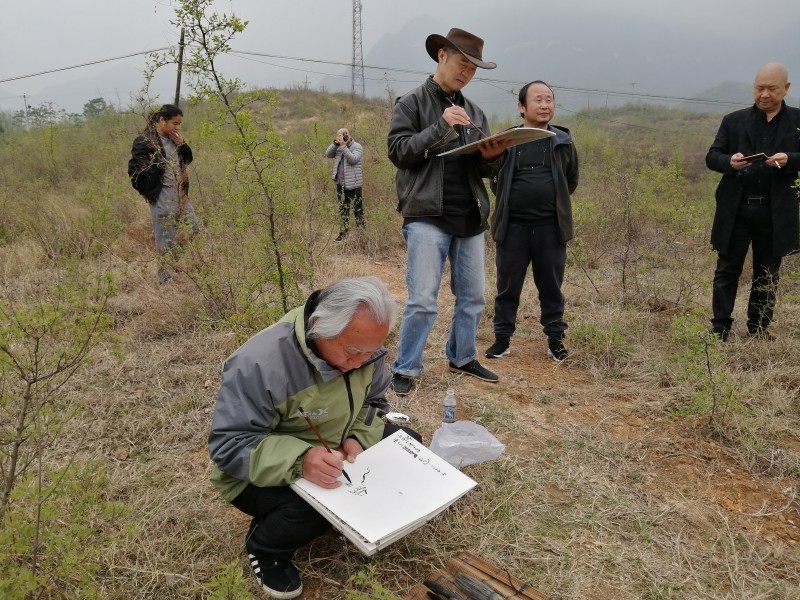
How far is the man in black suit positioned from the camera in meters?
3.56

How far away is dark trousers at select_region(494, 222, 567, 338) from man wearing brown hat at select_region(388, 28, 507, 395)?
17.6 inches

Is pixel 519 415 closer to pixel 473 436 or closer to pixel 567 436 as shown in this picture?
pixel 567 436

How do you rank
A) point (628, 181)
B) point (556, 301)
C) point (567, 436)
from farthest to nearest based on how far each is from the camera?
point (628, 181) < point (556, 301) < point (567, 436)

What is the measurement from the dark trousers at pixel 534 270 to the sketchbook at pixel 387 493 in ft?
5.91

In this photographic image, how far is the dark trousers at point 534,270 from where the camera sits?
359 cm

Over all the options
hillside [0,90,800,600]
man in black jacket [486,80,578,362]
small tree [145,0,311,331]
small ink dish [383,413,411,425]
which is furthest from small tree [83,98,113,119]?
small ink dish [383,413,411,425]

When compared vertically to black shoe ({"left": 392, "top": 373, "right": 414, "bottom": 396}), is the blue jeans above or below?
above

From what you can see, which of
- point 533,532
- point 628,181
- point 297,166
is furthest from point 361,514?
point 628,181

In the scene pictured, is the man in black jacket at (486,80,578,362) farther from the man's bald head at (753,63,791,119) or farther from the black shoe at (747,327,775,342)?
the black shoe at (747,327,775,342)

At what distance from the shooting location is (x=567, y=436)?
9.53 feet

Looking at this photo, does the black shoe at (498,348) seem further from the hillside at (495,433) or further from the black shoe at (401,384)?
the black shoe at (401,384)

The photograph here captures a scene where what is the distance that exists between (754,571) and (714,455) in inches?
30.6

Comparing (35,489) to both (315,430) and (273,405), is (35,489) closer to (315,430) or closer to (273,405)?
(273,405)

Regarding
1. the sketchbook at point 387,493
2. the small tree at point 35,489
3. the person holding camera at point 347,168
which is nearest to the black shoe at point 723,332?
the sketchbook at point 387,493
